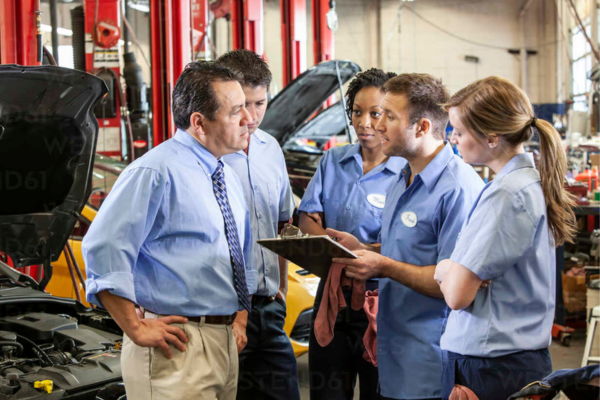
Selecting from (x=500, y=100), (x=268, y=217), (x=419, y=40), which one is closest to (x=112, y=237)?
(x=268, y=217)

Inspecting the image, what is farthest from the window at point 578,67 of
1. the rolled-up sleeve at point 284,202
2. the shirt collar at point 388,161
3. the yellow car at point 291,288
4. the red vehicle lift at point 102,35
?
the rolled-up sleeve at point 284,202

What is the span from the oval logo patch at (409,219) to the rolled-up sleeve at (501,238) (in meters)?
0.44

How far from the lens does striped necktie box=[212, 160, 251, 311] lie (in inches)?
73.6

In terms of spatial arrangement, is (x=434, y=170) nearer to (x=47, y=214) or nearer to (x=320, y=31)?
(x=47, y=214)

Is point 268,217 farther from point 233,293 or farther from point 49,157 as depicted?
point 49,157

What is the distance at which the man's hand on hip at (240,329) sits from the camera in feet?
6.53

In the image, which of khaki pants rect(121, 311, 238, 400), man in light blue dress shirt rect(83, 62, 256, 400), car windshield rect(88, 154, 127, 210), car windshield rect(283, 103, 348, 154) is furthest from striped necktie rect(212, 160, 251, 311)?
car windshield rect(283, 103, 348, 154)

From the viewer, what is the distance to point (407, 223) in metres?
2.04

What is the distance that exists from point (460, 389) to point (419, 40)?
646 inches

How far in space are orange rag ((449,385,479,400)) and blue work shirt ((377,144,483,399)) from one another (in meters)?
0.37

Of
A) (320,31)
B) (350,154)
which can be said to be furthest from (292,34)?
(350,154)

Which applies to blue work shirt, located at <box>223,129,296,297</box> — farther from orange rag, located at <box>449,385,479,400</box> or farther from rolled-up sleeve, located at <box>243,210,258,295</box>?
orange rag, located at <box>449,385,479,400</box>

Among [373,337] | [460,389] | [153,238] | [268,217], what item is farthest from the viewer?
[268,217]

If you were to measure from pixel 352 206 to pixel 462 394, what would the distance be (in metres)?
0.99
